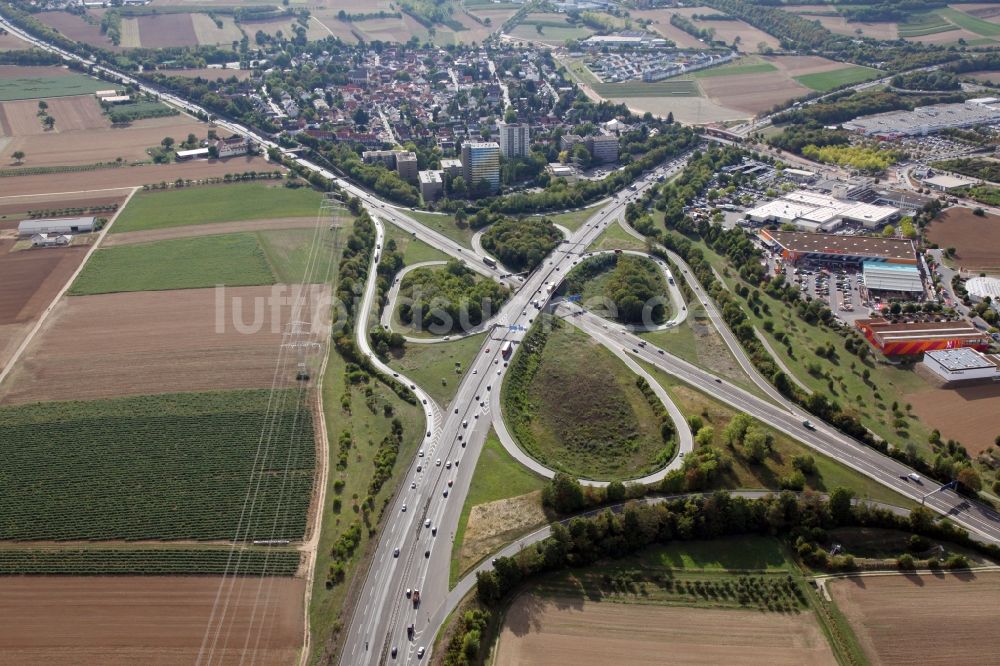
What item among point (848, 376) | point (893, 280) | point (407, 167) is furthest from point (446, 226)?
point (893, 280)

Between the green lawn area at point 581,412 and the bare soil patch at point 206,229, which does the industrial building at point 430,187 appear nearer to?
the bare soil patch at point 206,229

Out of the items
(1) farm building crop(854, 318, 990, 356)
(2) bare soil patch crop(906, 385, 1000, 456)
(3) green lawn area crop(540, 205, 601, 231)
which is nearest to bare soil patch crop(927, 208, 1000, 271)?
(1) farm building crop(854, 318, 990, 356)

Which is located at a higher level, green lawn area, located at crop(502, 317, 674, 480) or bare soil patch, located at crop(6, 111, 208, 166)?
A: bare soil patch, located at crop(6, 111, 208, 166)

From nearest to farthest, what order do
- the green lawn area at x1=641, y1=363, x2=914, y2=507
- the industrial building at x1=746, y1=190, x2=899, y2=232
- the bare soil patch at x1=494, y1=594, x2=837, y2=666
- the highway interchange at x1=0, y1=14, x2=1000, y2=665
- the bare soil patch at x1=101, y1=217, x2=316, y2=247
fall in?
the bare soil patch at x1=494, y1=594, x2=837, y2=666 < the highway interchange at x1=0, y1=14, x2=1000, y2=665 < the green lawn area at x1=641, y1=363, x2=914, y2=507 < the bare soil patch at x1=101, y1=217, x2=316, y2=247 < the industrial building at x1=746, y1=190, x2=899, y2=232

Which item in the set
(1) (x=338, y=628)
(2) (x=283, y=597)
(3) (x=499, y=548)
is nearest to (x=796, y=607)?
(3) (x=499, y=548)

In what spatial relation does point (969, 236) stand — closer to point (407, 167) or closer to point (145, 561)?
point (407, 167)

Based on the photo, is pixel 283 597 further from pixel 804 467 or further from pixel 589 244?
pixel 589 244

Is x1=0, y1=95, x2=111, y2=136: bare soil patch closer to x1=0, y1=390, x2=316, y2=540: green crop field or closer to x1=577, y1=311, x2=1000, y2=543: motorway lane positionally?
x1=0, y1=390, x2=316, y2=540: green crop field
